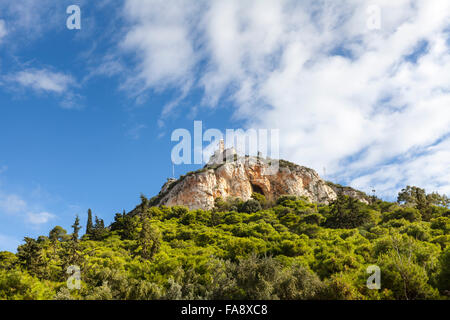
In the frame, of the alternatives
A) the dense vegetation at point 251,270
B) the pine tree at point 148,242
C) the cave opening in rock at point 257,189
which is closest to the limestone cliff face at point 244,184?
the cave opening in rock at point 257,189

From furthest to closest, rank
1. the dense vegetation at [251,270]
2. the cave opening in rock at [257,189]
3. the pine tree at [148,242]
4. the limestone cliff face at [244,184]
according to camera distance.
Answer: the cave opening in rock at [257,189] → the limestone cliff face at [244,184] → the pine tree at [148,242] → the dense vegetation at [251,270]

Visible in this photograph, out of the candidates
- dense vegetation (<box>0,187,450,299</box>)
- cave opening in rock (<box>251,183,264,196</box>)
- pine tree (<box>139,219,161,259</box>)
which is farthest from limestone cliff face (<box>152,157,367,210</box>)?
pine tree (<box>139,219,161,259</box>)

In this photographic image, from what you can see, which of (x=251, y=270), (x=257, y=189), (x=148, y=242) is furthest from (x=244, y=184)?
(x=251, y=270)

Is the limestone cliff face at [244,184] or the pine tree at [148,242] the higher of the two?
the limestone cliff face at [244,184]

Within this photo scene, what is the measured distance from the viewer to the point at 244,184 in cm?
8150

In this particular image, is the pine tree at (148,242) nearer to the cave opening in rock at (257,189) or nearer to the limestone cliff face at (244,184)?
the limestone cliff face at (244,184)

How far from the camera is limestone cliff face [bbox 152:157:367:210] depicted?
247ft

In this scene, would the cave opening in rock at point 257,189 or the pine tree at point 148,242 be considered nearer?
the pine tree at point 148,242

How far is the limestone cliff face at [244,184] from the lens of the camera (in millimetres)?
75375

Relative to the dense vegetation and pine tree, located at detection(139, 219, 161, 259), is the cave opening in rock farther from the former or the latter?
pine tree, located at detection(139, 219, 161, 259)

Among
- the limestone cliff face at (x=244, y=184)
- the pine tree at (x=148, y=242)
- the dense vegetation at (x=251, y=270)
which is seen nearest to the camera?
the dense vegetation at (x=251, y=270)

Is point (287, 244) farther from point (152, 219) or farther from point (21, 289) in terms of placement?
point (152, 219)
